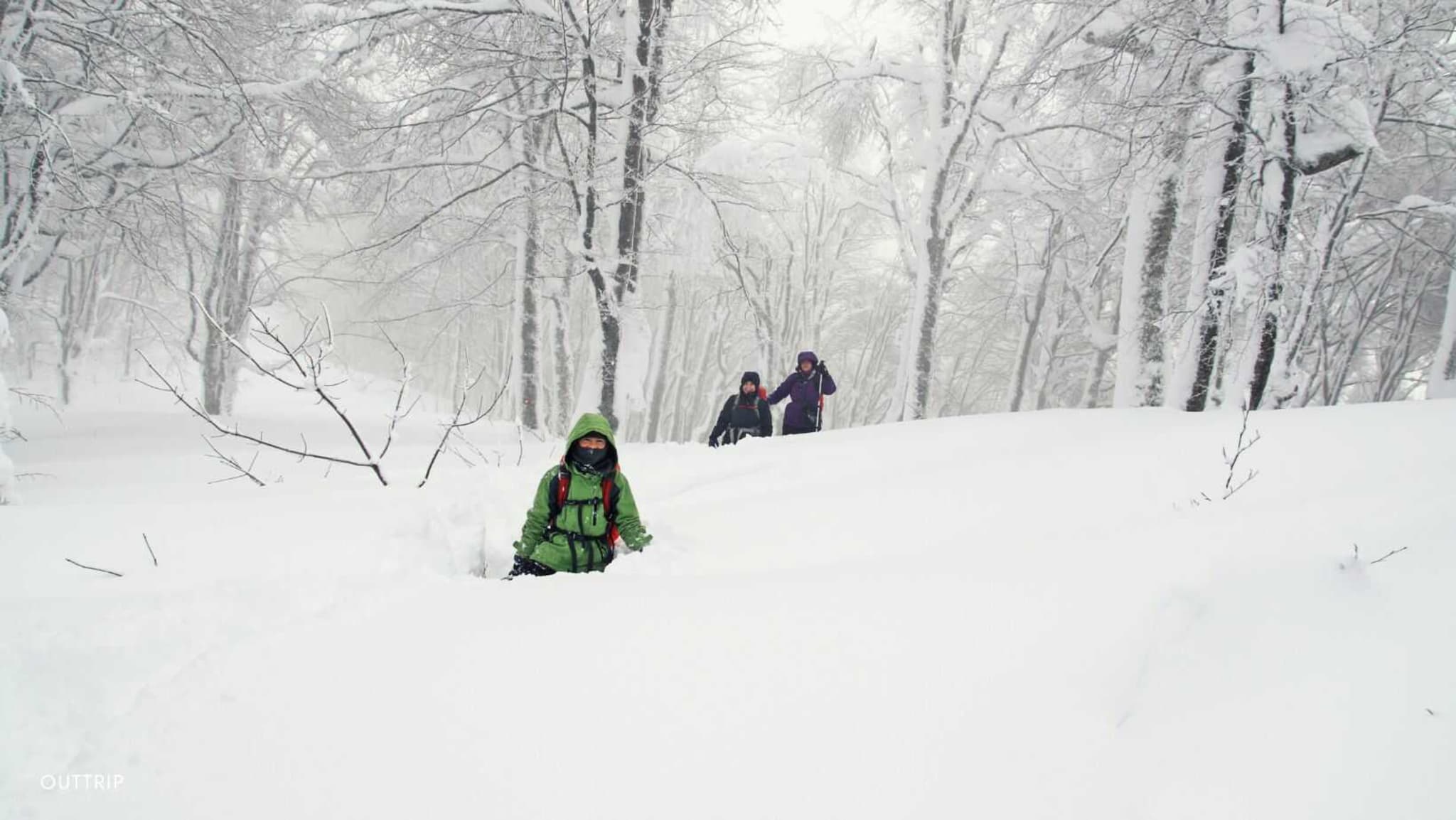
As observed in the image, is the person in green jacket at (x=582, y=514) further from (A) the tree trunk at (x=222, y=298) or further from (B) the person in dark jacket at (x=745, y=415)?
(A) the tree trunk at (x=222, y=298)

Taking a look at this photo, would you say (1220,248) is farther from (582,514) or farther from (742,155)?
(742,155)

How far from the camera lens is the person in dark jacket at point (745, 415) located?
23.2 ft

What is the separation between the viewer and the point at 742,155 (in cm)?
985

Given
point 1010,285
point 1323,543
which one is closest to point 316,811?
point 1323,543

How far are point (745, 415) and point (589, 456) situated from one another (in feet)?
12.6

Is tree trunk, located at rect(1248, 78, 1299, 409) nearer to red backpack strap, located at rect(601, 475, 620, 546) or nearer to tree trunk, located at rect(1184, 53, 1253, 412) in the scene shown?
tree trunk, located at rect(1184, 53, 1253, 412)

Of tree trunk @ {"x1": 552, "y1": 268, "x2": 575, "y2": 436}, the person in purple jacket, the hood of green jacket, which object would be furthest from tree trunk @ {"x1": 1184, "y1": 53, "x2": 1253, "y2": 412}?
tree trunk @ {"x1": 552, "y1": 268, "x2": 575, "y2": 436}

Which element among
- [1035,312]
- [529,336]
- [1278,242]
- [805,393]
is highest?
[1035,312]

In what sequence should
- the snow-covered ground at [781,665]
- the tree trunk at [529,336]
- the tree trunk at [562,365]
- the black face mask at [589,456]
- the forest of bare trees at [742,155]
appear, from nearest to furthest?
the snow-covered ground at [781,665]
the black face mask at [589,456]
the forest of bare trees at [742,155]
the tree trunk at [529,336]
the tree trunk at [562,365]

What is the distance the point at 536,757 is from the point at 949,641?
A: 127 centimetres

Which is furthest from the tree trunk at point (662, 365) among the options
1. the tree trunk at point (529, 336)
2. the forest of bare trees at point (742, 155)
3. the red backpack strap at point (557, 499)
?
the red backpack strap at point (557, 499)

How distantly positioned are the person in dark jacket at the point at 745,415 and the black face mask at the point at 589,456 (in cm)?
358

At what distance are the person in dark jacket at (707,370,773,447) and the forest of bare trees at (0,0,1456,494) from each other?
39.1 inches

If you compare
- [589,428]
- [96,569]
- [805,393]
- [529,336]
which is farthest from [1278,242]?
[529,336]
